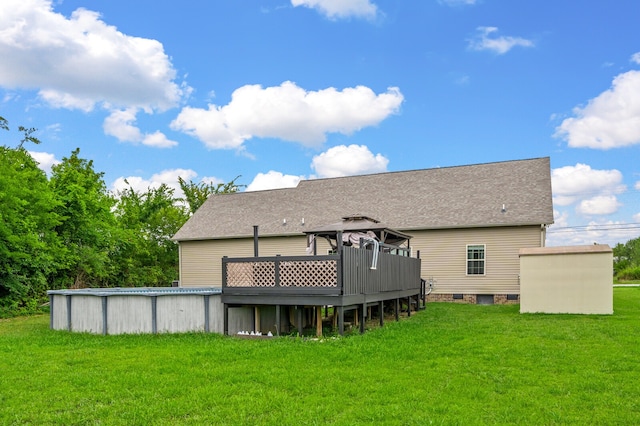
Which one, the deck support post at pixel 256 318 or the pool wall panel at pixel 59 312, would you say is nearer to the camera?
the deck support post at pixel 256 318

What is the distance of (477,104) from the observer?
1914cm

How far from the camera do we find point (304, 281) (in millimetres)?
9656

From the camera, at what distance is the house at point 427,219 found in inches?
709

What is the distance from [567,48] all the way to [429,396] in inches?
618

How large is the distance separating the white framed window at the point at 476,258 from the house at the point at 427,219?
0.04m

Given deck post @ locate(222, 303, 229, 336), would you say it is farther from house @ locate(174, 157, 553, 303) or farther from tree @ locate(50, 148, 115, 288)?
tree @ locate(50, 148, 115, 288)

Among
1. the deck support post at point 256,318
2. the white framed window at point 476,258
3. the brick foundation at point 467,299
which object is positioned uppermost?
the white framed window at point 476,258

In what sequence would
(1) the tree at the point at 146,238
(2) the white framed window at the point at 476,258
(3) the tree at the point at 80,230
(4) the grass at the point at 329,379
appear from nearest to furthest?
1. (4) the grass at the point at 329,379
2. (2) the white framed window at the point at 476,258
3. (3) the tree at the point at 80,230
4. (1) the tree at the point at 146,238

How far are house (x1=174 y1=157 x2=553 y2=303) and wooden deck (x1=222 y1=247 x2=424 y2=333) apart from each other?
190 inches

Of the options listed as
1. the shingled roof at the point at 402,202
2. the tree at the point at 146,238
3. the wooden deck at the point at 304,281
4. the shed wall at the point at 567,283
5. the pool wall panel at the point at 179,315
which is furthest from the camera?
the tree at the point at 146,238

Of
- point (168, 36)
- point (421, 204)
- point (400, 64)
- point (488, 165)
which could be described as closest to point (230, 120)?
point (168, 36)

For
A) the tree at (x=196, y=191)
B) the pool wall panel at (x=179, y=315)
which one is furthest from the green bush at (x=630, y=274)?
the pool wall panel at (x=179, y=315)

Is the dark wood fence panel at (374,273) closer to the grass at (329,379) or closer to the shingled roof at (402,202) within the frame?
the grass at (329,379)

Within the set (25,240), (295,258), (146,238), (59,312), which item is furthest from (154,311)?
(146,238)
